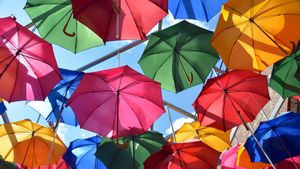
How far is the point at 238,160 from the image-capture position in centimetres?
681

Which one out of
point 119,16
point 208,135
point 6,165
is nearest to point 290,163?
point 208,135

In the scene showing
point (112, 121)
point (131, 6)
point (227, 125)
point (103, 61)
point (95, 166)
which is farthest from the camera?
point (103, 61)

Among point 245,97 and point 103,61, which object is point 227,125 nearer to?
point 245,97

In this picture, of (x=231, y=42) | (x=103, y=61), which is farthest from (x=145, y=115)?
(x=103, y=61)

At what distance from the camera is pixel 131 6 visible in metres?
5.48

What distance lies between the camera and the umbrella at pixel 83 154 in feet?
24.7

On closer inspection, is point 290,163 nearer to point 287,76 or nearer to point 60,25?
point 287,76

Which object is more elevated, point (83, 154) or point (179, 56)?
point (179, 56)

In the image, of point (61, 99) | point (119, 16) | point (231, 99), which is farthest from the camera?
point (61, 99)

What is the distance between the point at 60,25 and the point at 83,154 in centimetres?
285

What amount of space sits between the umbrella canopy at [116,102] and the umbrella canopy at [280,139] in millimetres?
1723

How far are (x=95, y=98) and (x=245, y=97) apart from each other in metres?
2.45

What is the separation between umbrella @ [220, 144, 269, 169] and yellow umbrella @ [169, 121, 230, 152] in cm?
47

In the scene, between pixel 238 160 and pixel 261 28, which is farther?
pixel 238 160
